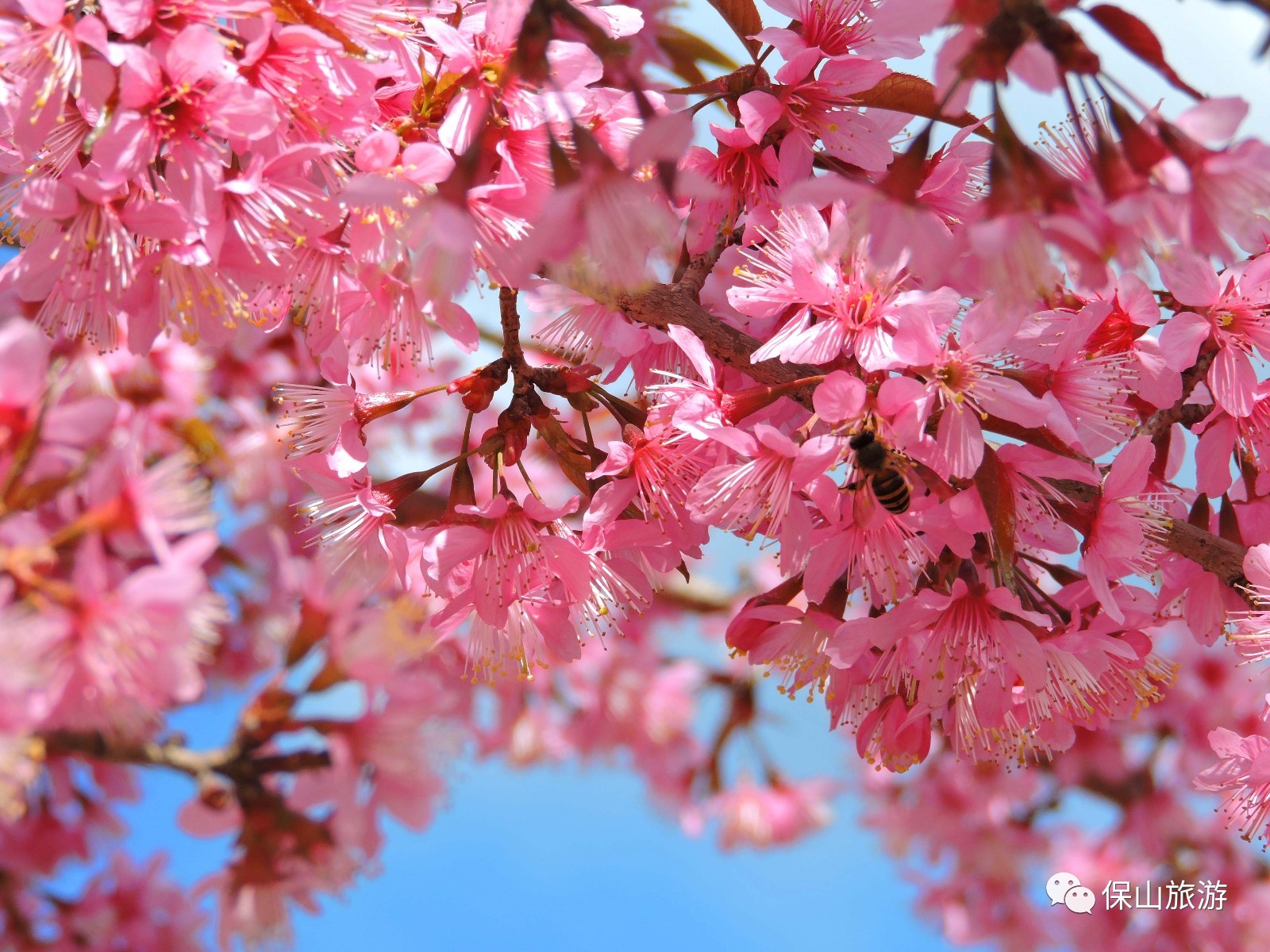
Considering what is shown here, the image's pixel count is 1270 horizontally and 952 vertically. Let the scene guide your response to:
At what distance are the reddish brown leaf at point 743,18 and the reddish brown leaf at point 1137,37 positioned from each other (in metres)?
0.80

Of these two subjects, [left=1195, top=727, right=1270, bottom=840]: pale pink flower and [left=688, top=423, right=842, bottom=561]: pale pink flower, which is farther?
[left=1195, top=727, right=1270, bottom=840]: pale pink flower

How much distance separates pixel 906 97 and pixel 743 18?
0.39 meters

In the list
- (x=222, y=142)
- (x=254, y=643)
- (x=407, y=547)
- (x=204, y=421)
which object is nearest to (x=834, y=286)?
(x=407, y=547)

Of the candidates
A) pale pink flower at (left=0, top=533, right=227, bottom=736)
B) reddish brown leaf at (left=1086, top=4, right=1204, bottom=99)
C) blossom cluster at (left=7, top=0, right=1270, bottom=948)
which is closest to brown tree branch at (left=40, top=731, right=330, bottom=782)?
blossom cluster at (left=7, top=0, right=1270, bottom=948)

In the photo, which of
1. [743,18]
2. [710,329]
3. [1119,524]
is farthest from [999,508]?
[743,18]

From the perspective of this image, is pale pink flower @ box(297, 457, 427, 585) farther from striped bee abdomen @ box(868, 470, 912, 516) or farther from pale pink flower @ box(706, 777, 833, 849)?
pale pink flower @ box(706, 777, 833, 849)

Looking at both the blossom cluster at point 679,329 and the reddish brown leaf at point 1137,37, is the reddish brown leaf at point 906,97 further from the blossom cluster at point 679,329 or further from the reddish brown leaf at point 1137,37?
the reddish brown leaf at point 1137,37

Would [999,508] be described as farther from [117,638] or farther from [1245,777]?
[117,638]

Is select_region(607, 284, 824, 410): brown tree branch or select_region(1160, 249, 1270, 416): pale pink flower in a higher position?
select_region(1160, 249, 1270, 416): pale pink flower

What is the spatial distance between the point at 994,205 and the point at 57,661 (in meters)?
1.46

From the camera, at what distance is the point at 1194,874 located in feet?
15.2

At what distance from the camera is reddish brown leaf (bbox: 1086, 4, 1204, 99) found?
1269 millimetres

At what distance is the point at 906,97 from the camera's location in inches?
70.6

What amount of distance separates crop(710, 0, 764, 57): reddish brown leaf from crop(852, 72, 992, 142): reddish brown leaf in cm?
27
